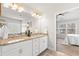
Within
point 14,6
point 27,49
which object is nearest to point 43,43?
point 27,49

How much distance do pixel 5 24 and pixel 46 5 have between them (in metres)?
1.03

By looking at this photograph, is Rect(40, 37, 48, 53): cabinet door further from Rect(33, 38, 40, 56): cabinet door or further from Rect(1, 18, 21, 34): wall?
Rect(1, 18, 21, 34): wall

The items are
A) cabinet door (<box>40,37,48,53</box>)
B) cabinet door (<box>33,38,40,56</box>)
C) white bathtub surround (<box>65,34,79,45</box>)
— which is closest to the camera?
white bathtub surround (<box>65,34,79,45</box>)

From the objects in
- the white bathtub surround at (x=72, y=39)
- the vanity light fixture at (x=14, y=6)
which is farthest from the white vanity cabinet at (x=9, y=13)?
the white bathtub surround at (x=72, y=39)

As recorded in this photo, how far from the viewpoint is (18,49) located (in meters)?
2.03

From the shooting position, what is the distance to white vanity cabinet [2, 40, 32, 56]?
1.74m

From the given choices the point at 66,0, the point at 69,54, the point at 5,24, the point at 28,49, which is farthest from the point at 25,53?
the point at 66,0

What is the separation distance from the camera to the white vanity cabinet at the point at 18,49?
68.7 inches

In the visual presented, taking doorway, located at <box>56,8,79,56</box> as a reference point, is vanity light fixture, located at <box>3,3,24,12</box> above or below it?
above

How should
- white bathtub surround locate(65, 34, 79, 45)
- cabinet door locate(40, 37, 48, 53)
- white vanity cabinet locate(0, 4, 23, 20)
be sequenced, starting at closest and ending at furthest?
white vanity cabinet locate(0, 4, 23, 20) → white bathtub surround locate(65, 34, 79, 45) → cabinet door locate(40, 37, 48, 53)

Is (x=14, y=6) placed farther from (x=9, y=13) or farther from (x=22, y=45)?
(x=22, y=45)

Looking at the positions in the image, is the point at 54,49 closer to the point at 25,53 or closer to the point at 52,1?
the point at 25,53

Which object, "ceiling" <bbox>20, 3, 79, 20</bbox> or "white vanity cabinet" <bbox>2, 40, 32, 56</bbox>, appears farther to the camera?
"ceiling" <bbox>20, 3, 79, 20</bbox>

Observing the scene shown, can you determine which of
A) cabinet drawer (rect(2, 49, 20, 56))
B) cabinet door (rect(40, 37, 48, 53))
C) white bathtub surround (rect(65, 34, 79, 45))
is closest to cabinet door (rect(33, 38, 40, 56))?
cabinet door (rect(40, 37, 48, 53))
